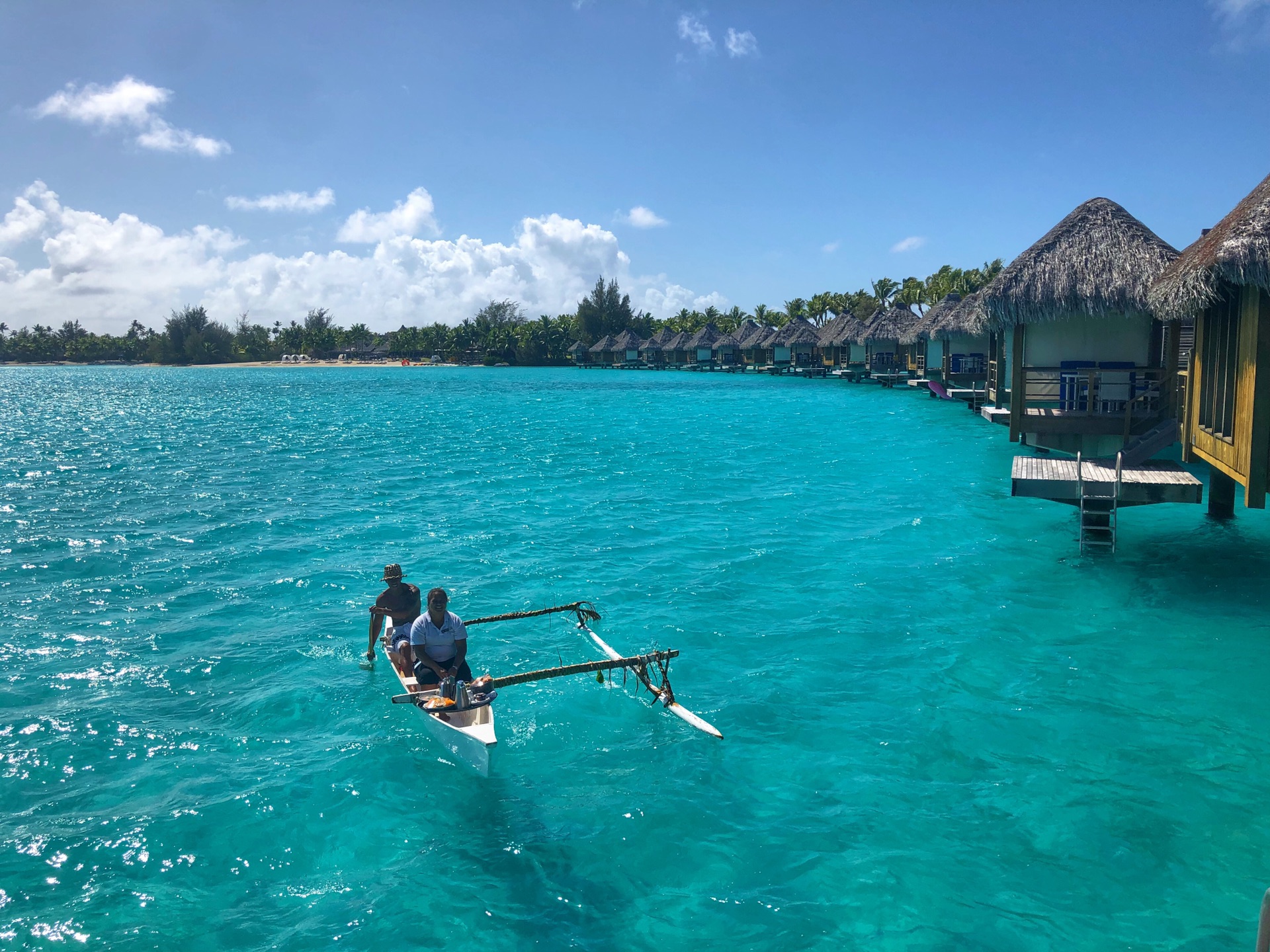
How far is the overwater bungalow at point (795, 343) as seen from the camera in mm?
80750

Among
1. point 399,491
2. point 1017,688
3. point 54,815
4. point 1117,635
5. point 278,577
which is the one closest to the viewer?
point 54,815

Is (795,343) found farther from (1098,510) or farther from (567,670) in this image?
(567,670)

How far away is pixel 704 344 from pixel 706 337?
0.99 m

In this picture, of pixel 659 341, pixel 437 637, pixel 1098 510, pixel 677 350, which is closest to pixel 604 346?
pixel 659 341

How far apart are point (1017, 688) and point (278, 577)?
1158 centimetres

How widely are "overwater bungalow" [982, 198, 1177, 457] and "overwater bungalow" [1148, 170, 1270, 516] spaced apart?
226 centimetres

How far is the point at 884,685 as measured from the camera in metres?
10.3

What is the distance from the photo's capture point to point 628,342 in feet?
377

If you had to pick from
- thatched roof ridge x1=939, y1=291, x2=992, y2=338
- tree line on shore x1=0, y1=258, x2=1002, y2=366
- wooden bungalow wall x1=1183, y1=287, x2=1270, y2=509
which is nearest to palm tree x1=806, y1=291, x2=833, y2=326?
tree line on shore x1=0, y1=258, x2=1002, y2=366

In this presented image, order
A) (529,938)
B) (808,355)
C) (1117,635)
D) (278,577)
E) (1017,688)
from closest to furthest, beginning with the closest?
1. (529,938)
2. (1017,688)
3. (1117,635)
4. (278,577)
5. (808,355)

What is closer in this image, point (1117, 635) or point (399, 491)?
point (1117, 635)

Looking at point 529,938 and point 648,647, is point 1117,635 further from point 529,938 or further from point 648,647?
point 529,938

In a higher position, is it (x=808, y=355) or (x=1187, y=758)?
(x=808, y=355)

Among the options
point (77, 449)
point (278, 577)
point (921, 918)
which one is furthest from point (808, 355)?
point (921, 918)
